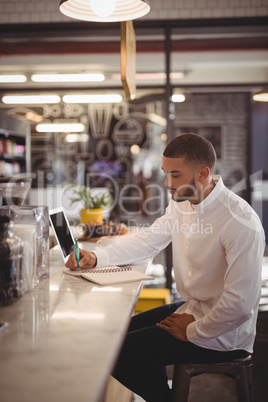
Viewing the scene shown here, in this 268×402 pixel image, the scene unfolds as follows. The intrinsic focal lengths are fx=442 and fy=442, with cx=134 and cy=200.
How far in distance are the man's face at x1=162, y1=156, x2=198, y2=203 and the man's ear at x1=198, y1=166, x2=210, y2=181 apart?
0.03m

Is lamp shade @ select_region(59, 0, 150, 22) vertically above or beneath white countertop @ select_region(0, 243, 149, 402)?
above

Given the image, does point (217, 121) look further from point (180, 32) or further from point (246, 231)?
point (246, 231)

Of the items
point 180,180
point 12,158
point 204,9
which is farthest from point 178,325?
point 12,158

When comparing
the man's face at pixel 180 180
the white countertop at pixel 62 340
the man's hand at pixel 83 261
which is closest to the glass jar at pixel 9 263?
the white countertop at pixel 62 340

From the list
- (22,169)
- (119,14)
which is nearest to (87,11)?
(119,14)

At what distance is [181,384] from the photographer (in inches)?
65.1

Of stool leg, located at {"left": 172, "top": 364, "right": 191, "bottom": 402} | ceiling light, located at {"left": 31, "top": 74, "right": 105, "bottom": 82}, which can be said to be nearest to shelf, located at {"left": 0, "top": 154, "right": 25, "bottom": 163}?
ceiling light, located at {"left": 31, "top": 74, "right": 105, "bottom": 82}

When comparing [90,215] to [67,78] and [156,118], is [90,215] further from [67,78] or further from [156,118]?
[156,118]

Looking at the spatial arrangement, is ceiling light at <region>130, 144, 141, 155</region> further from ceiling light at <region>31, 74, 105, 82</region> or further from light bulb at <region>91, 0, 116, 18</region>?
light bulb at <region>91, 0, 116, 18</region>

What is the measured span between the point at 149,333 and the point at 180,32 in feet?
10.9

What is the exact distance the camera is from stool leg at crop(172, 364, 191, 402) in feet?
5.38

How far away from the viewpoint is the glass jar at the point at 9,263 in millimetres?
1273

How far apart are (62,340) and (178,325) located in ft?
2.42

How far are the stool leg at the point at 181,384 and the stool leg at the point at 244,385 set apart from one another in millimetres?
185
